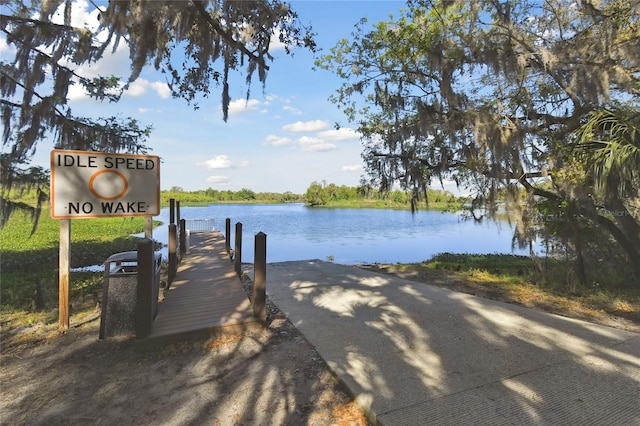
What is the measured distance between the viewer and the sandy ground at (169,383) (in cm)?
230

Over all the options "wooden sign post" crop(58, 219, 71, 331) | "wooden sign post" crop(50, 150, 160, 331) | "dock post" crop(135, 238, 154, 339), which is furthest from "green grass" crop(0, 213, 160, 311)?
"dock post" crop(135, 238, 154, 339)

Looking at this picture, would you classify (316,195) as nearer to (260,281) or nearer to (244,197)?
(244,197)

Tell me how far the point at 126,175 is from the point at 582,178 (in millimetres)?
6985

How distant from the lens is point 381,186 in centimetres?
961

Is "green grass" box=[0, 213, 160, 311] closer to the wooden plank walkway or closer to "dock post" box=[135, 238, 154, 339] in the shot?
the wooden plank walkway

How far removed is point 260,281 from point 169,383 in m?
1.60

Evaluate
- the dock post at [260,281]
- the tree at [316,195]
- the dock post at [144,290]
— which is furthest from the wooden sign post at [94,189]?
the tree at [316,195]

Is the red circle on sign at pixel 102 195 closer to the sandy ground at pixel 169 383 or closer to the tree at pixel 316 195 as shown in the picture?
the sandy ground at pixel 169 383

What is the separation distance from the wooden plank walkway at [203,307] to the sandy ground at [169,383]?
15 cm

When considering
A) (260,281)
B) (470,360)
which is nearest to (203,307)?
(260,281)

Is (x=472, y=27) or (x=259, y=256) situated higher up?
(x=472, y=27)

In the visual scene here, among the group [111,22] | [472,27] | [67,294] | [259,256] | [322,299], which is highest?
[472,27]

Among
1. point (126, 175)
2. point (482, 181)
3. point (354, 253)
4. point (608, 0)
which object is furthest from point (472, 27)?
point (354, 253)

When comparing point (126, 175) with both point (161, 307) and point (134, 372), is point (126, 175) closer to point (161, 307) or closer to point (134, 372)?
point (161, 307)
